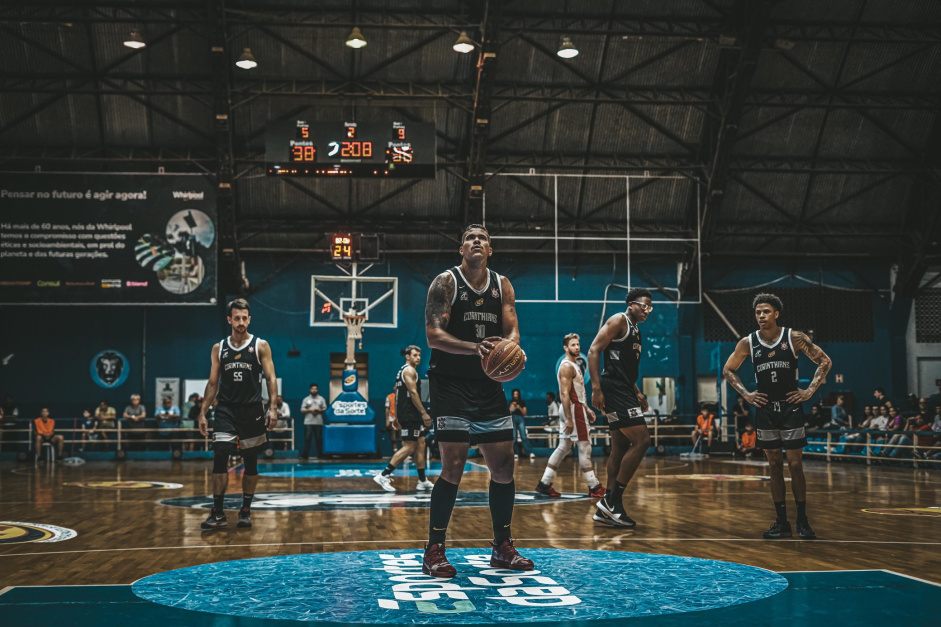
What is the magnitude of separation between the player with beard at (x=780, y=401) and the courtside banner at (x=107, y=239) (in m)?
15.6

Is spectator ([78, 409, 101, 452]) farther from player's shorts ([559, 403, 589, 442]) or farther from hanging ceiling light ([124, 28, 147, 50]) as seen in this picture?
player's shorts ([559, 403, 589, 442])

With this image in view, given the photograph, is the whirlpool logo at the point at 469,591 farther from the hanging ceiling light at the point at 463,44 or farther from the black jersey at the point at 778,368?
the hanging ceiling light at the point at 463,44

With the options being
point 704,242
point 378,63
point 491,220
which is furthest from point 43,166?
point 704,242

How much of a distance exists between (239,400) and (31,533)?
2.03 metres

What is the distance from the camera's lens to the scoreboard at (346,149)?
2006cm

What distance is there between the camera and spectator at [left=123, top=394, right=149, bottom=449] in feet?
73.3

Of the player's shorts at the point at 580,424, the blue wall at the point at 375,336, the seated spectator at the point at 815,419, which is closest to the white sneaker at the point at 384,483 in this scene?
the player's shorts at the point at 580,424

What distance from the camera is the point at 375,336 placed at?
2548cm

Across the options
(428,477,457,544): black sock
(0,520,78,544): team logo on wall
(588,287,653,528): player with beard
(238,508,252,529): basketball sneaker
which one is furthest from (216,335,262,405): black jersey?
(428,477,457,544): black sock

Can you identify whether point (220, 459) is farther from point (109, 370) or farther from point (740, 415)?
point (109, 370)

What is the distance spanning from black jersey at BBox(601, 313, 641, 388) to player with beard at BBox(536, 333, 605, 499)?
6.61 feet

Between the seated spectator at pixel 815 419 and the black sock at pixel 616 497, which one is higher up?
the seated spectator at pixel 815 419

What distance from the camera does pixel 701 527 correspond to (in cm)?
820

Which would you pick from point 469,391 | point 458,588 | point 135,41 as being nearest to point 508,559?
point 458,588
